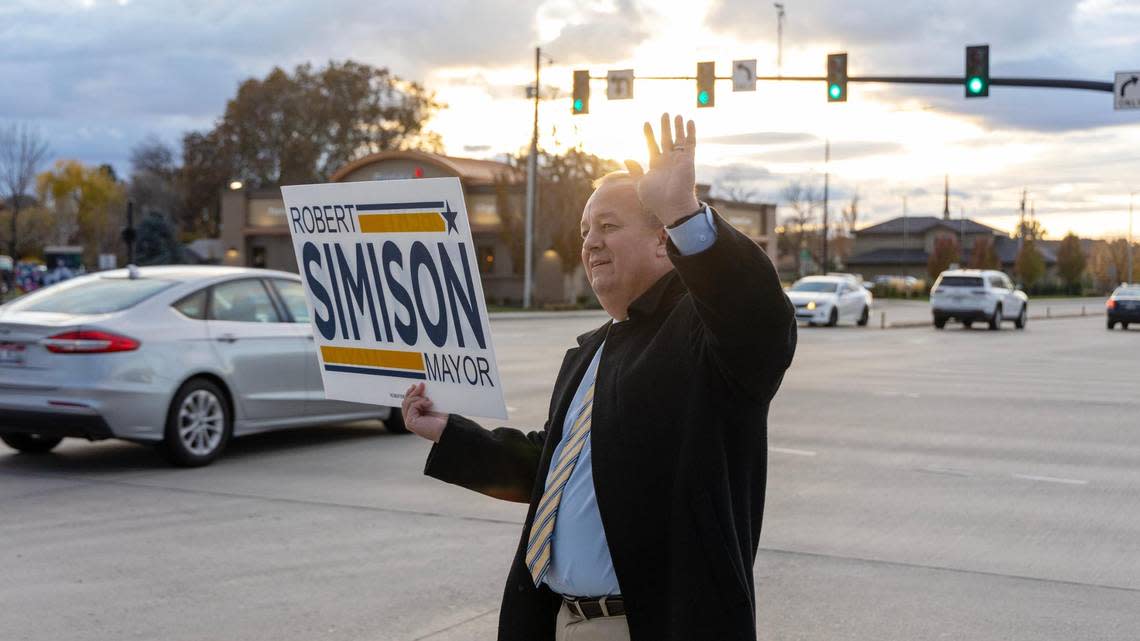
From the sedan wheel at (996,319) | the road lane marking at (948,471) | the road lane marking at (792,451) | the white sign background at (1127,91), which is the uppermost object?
the white sign background at (1127,91)

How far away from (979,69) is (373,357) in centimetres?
2230

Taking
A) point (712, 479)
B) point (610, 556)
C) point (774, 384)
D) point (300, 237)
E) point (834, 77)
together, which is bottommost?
point (610, 556)

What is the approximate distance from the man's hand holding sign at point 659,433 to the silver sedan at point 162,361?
23.9 ft

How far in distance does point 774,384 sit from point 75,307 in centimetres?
865

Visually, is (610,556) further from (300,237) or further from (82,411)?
(82,411)

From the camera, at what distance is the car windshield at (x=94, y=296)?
1018 cm

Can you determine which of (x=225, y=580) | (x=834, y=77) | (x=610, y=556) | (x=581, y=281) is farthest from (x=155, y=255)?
(x=610, y=556)

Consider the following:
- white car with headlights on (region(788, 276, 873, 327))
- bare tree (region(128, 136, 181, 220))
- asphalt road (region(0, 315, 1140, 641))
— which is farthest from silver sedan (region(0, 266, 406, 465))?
bare tree (region(128, 136, 181, 220))

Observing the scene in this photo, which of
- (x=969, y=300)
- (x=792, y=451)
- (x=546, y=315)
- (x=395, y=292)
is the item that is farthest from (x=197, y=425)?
(x=546, y=315)

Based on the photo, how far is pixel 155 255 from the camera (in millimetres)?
67062

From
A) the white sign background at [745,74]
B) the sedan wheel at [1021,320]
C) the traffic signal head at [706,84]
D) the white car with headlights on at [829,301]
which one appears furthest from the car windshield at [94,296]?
the sedan wheel at [1021,320]

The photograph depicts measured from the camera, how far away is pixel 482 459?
3.29 meters

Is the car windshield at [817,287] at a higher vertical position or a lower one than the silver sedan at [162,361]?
higher

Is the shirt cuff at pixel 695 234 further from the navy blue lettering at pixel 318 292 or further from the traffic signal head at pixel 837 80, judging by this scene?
the traffic signal head at pixel 837 80
